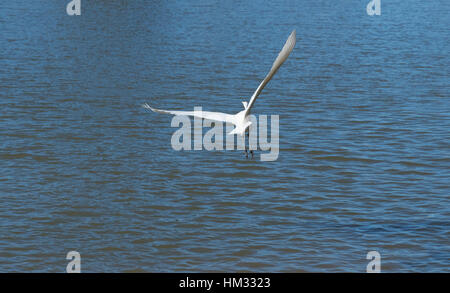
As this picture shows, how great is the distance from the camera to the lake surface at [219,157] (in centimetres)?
1703

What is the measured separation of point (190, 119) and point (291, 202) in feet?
27.4

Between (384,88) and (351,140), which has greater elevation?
(384,88)

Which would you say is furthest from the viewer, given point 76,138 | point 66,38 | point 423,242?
point 66,38

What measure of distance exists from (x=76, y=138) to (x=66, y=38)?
16.9m

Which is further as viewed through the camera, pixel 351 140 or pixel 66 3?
pixel 66 3

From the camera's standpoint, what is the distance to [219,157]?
23.0m

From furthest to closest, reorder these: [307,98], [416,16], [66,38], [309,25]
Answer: [416,16] → [309,25] → [66,38] → [307,98]

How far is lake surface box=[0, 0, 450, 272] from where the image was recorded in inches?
671

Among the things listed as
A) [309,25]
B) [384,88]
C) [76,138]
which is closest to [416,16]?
[309,25]

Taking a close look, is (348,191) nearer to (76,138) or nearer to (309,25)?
(76,138)

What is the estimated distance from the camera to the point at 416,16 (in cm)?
4938
